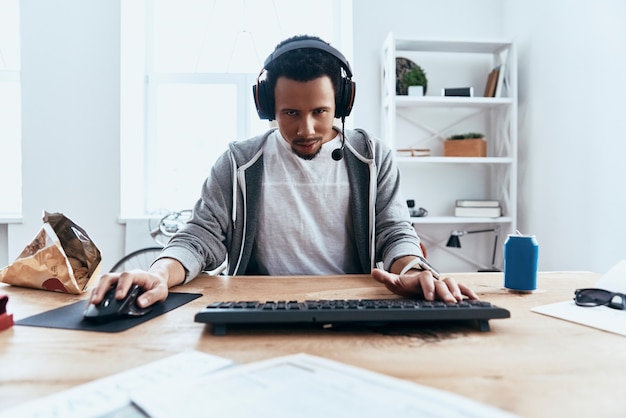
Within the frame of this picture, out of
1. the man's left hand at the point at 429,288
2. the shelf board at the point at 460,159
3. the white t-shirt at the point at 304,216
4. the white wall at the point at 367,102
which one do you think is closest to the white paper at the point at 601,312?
the man's left hand at the point at 429,288

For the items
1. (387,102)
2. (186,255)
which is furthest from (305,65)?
(387,102)

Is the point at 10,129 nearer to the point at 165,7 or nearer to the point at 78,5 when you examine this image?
the point at 78,5

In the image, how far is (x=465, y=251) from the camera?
3.00 m

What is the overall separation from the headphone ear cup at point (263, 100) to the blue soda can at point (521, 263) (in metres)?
0.72

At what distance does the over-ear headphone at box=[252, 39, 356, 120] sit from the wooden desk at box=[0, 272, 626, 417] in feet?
2.23

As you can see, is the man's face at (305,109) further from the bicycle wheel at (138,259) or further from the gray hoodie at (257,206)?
the bicycle wheel at (138,259)

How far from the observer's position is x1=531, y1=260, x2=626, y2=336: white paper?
2.23 feet

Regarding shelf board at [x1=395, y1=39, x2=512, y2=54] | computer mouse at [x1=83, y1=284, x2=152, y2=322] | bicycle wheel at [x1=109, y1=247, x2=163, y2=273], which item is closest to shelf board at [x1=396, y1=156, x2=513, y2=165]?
shelf board at [x1=395, y1=39, x2=512, y2=54]

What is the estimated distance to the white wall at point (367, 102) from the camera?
226 cm

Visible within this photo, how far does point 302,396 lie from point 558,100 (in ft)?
8.14

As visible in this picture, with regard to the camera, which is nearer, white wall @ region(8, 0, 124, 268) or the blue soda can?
the blue soda can

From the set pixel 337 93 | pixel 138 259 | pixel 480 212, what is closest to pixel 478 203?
pixel 480 212

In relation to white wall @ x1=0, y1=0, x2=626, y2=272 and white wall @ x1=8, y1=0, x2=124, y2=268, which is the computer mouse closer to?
white wall @ x1=0, y1=0, x2=626, y2=272

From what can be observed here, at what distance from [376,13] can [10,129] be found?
261 centimetres
